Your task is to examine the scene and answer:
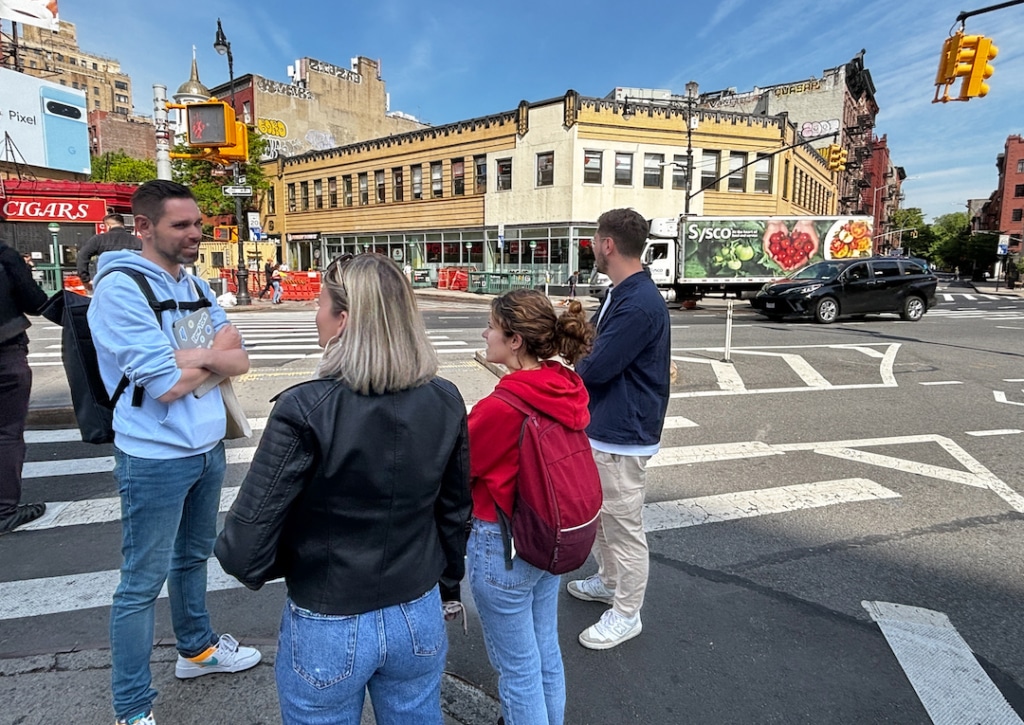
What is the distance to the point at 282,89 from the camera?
46.2 m

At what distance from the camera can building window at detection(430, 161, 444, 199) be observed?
35.9 meters

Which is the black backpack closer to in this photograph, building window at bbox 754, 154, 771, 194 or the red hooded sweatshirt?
the red hooded sweatshirt

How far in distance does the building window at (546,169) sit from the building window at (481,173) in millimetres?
3655

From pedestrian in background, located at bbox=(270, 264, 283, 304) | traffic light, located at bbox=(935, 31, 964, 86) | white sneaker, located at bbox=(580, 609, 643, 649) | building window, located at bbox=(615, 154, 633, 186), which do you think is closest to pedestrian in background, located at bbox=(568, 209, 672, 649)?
white sneaker, located at bbox=(580, 609, 643, 649)

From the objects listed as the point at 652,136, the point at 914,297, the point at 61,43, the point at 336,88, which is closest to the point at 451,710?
the point at 914,297

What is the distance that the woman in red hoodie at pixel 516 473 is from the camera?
1972 millimetres

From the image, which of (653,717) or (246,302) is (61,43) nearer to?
(246,302)

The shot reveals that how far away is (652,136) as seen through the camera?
31.4 metres

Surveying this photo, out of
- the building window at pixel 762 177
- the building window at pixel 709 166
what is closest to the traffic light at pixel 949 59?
the building window at pixel 709 166

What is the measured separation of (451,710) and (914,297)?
1987 cm

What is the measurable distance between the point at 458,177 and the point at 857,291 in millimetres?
23476

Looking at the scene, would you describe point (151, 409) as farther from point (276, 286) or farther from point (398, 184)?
point (398, 184)

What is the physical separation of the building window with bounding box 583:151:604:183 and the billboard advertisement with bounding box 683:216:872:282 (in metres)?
6.99

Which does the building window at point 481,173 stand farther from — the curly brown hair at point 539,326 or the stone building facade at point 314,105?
the curly brown hair at point 539,326
